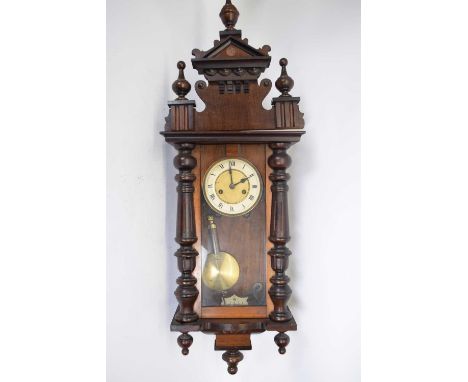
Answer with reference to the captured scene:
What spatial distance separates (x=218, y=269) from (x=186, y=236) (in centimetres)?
11

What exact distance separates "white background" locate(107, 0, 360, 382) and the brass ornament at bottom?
159 mm

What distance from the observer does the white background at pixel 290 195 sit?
92 cm

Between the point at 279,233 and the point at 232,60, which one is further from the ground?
the point at 232,60

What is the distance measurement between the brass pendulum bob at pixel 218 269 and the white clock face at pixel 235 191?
2.4 inches

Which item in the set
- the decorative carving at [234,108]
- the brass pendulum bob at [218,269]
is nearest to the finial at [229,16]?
the decorative carving at [234,108]

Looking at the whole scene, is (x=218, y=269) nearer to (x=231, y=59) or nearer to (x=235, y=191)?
(x=235, y=191)

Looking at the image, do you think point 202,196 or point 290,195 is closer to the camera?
point 202,196

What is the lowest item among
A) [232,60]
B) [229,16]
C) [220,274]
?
Result: [220,274]

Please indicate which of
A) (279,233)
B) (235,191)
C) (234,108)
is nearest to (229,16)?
(234,108)

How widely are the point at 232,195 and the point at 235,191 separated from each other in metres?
0.01

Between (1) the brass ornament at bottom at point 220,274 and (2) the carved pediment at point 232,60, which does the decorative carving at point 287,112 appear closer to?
(2) the carved pediment at point 232,60

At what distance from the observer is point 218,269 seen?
0.82 m
